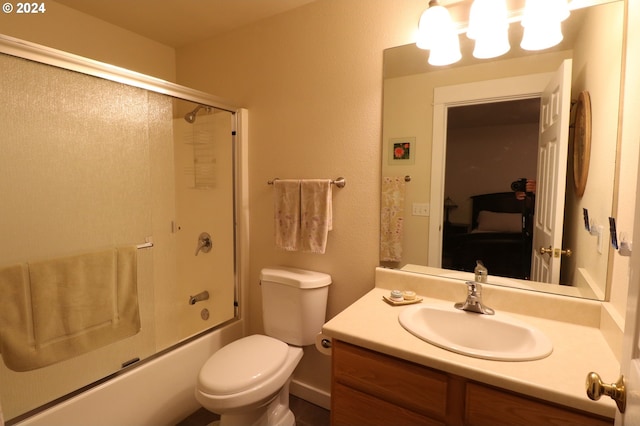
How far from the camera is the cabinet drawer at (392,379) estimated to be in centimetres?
97

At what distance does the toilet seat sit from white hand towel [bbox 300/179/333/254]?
0.53 m

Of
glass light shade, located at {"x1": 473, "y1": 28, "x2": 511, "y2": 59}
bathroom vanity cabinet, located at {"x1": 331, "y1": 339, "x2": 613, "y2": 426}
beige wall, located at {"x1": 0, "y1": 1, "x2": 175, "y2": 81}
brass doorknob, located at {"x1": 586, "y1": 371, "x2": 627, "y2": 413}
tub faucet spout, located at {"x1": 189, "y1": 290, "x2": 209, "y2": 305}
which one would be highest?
beige wall, located at {"x1": 0, "y1": 1, "x2": 175, "y2": 81}

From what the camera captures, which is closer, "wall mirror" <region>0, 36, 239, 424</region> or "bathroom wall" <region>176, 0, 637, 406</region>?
"wall mirror" <region>0, 36, 239, 424</region>

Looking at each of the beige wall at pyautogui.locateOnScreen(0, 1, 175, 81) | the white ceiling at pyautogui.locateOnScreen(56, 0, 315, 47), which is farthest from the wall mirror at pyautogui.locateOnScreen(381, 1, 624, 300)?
the beige wall at pyautogui.locateOnScreen(0, 1, 175, 81)

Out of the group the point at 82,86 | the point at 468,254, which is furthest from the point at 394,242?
the point at 82,86

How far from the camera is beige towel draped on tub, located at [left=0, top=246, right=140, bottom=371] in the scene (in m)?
1.20

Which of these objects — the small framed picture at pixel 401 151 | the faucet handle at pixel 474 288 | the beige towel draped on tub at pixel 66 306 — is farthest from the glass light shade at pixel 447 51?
the beige towel draped on tub at pixel 66 306

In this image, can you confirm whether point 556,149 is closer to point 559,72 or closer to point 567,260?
point 559,72

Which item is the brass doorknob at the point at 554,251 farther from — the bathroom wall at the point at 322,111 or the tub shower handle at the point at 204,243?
the tub shower handle at the point at 204,243

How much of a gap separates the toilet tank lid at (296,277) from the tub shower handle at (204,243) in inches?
23.0

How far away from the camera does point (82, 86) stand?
1386mm

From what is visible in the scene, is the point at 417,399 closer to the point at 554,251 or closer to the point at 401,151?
the point at 554,251

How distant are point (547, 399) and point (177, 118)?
6.87 feet

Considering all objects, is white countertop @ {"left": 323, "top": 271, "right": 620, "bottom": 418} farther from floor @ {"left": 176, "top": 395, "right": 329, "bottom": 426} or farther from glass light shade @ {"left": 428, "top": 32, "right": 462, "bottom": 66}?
glass light shade @ {"left": 428, "top": 32, "right": 462, "bottom": 66}
